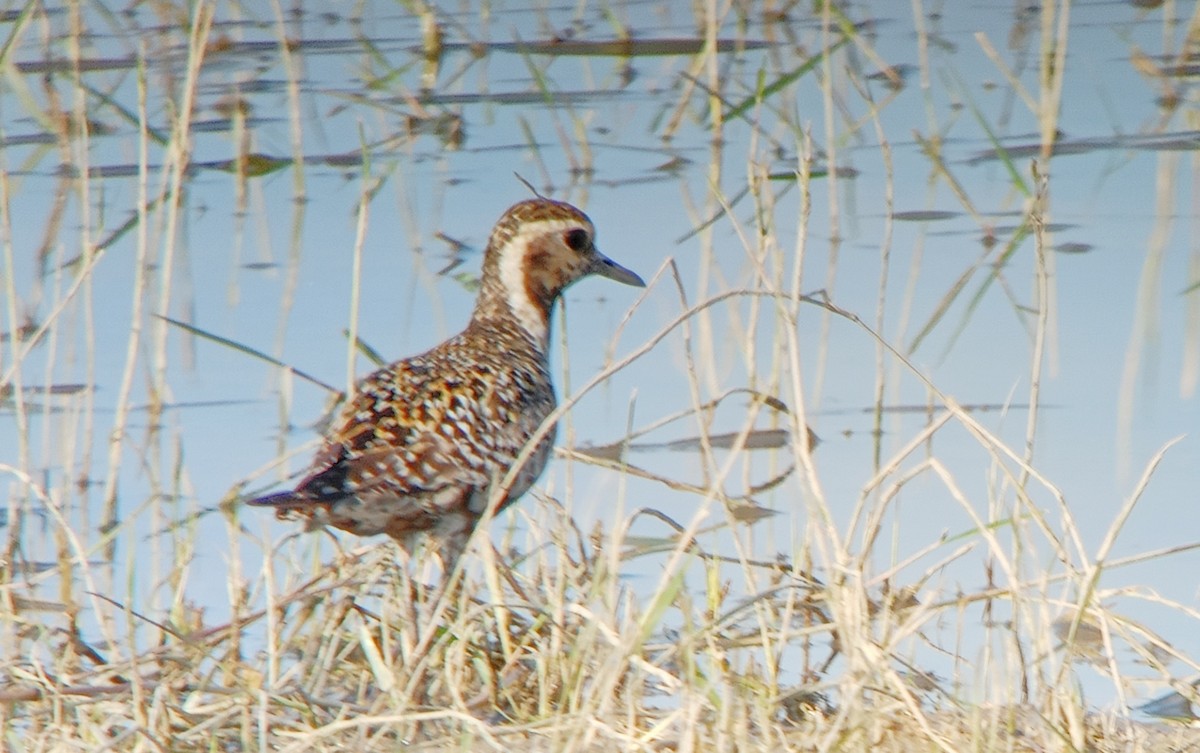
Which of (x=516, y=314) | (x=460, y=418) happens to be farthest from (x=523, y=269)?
(x=460, y=418)

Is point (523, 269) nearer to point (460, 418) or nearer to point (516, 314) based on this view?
point (516, 314)

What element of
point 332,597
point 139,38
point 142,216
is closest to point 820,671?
point 332,597

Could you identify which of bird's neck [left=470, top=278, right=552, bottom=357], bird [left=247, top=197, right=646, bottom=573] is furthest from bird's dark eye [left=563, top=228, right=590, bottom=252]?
bird's neck [left=470, top=278, right=552, bottom=357]

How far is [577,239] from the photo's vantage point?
543cm

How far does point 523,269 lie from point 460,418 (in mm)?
824

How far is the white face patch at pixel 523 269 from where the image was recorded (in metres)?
5.37

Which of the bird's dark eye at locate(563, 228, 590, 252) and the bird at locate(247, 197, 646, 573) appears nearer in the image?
the bird at locate(247, 197, 646, 573)

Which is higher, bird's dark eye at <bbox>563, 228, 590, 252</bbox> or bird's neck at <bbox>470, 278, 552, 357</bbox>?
bird's dark eye at <bbox>563, 228, 590, 252</bbox>

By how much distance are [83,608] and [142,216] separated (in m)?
1.23

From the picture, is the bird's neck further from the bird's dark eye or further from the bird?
the bird's dark eye

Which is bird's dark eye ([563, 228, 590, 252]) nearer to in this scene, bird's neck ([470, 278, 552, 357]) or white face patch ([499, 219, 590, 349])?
white face patch ([499, 219, 590, 349])

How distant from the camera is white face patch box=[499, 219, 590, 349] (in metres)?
5.37

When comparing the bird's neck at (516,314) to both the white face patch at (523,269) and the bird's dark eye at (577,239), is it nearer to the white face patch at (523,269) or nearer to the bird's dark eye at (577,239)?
the white face patch at (523,269)

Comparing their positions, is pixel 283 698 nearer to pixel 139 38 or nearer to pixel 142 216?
pixel 142 216
